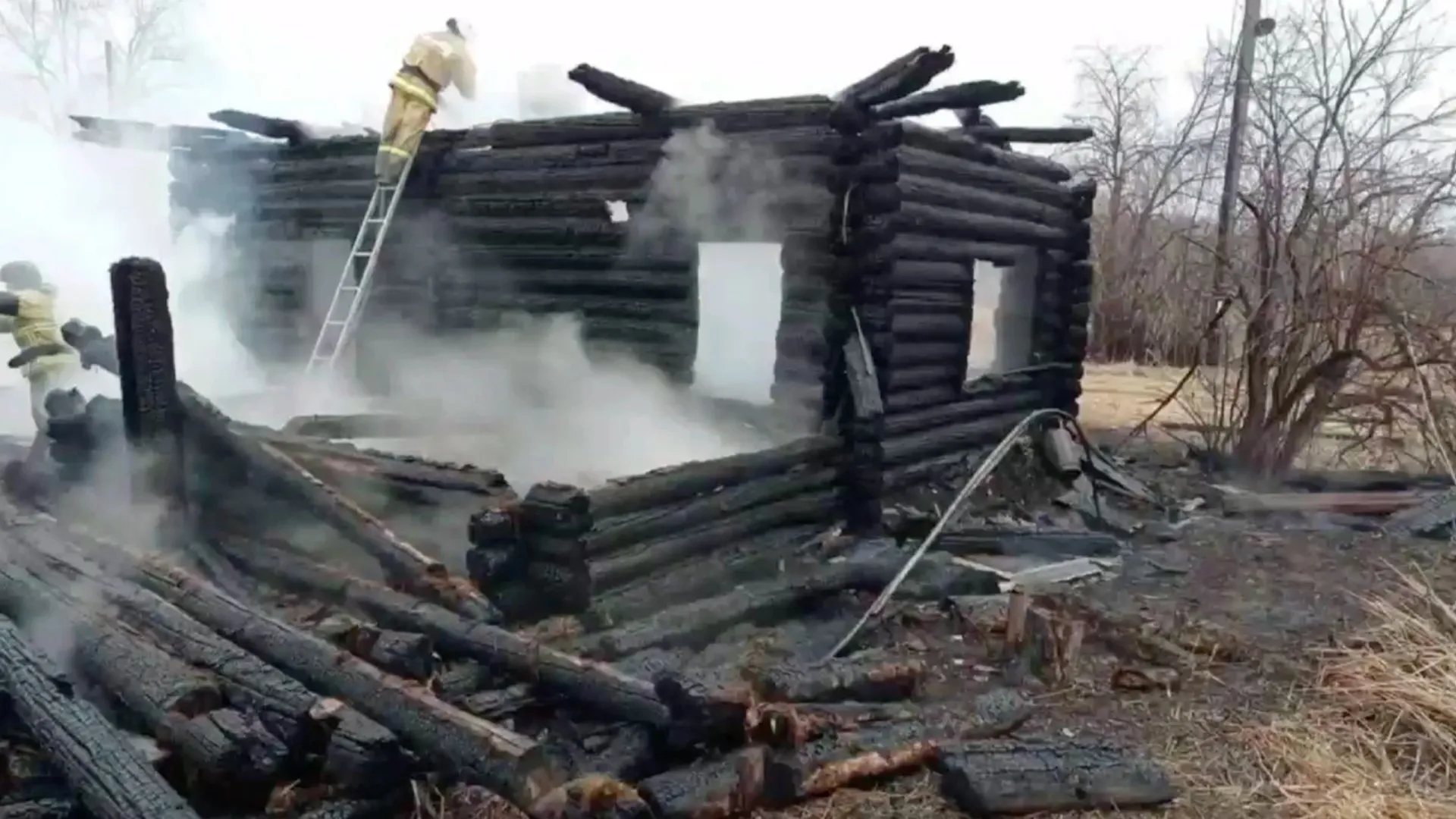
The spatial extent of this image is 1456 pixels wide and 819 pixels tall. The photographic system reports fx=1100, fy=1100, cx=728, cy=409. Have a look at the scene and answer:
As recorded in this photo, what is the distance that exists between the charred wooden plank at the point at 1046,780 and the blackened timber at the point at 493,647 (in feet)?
4.18

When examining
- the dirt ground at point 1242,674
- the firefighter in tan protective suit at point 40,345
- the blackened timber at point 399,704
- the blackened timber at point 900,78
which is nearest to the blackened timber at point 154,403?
the blackened timber at point 399,704

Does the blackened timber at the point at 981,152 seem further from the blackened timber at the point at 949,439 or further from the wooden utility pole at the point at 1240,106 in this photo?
the wooden utility pole at the point at 1240,106

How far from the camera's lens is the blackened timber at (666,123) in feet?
29.8

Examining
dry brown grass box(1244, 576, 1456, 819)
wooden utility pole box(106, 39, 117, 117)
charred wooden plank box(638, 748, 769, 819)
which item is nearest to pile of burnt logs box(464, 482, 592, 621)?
charred wooden plank box(638, 748, 769, 819)

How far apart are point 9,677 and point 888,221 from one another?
22.0 feet

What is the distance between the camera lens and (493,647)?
193 inches

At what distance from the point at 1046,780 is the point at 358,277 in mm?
10220

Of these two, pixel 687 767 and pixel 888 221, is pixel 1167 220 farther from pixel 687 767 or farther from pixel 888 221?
pixel 687 767

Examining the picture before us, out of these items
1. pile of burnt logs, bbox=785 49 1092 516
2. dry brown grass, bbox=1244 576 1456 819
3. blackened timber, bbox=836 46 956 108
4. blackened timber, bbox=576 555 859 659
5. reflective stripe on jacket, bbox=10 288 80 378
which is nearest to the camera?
dry brown grass, bbox=1244 576 1456 819

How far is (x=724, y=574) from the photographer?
724 centimetres

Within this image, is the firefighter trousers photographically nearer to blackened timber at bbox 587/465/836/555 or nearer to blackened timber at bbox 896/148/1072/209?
blackened timber at bbox 896/148/1072/209

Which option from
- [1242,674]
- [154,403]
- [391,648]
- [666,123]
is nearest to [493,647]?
[391,648]

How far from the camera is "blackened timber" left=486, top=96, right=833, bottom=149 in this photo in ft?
29.8

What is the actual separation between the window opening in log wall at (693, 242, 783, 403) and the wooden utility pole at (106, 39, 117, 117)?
93.8ft
